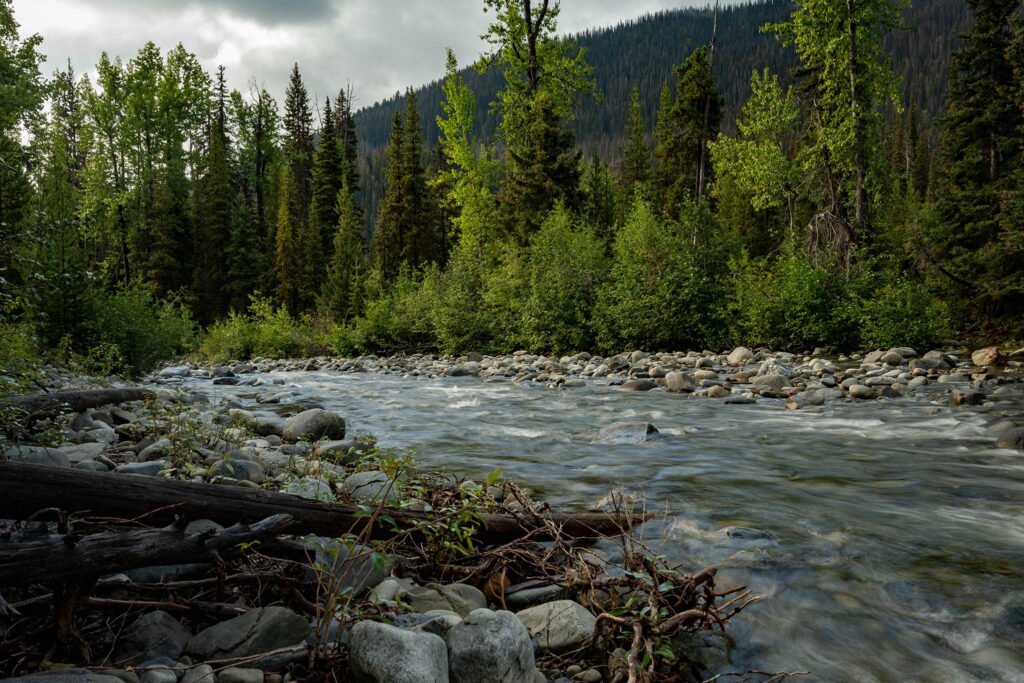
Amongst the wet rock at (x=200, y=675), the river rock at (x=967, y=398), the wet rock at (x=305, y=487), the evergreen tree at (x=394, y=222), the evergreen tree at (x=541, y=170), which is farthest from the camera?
the evergreen tree at (x=394, y=222)

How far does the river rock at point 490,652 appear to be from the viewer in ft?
6.22

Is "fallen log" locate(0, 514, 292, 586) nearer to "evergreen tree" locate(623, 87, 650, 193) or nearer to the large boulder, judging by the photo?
the large boulder

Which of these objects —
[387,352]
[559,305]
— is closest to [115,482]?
[559,305]

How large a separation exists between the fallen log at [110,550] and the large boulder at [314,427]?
171 inches

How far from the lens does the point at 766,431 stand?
6.74 metres

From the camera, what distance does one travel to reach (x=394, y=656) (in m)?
1.77

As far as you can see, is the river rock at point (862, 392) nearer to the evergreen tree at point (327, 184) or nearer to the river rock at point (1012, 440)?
the river rock at point (1012, 440)

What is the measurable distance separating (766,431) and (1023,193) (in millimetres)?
9890

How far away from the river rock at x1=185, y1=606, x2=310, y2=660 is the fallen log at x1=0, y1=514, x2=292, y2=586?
259mm

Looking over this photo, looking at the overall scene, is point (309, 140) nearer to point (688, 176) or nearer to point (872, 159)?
point (688, 176)

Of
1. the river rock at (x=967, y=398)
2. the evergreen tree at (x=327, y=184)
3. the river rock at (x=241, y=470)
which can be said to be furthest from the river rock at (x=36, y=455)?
the evergreen tree at (x=327, y=184)

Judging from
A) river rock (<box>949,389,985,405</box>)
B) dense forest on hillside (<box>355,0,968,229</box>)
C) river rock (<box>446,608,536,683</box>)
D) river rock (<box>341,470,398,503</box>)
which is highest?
dense forest on hillside (<box>355,0,968,229</box>)

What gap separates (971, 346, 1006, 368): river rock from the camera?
10163 mm

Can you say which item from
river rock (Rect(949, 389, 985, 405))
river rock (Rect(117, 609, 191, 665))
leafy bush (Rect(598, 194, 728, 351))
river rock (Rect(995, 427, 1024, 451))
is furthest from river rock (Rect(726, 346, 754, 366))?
river rock (Rect(117, 609, 191, 665))
